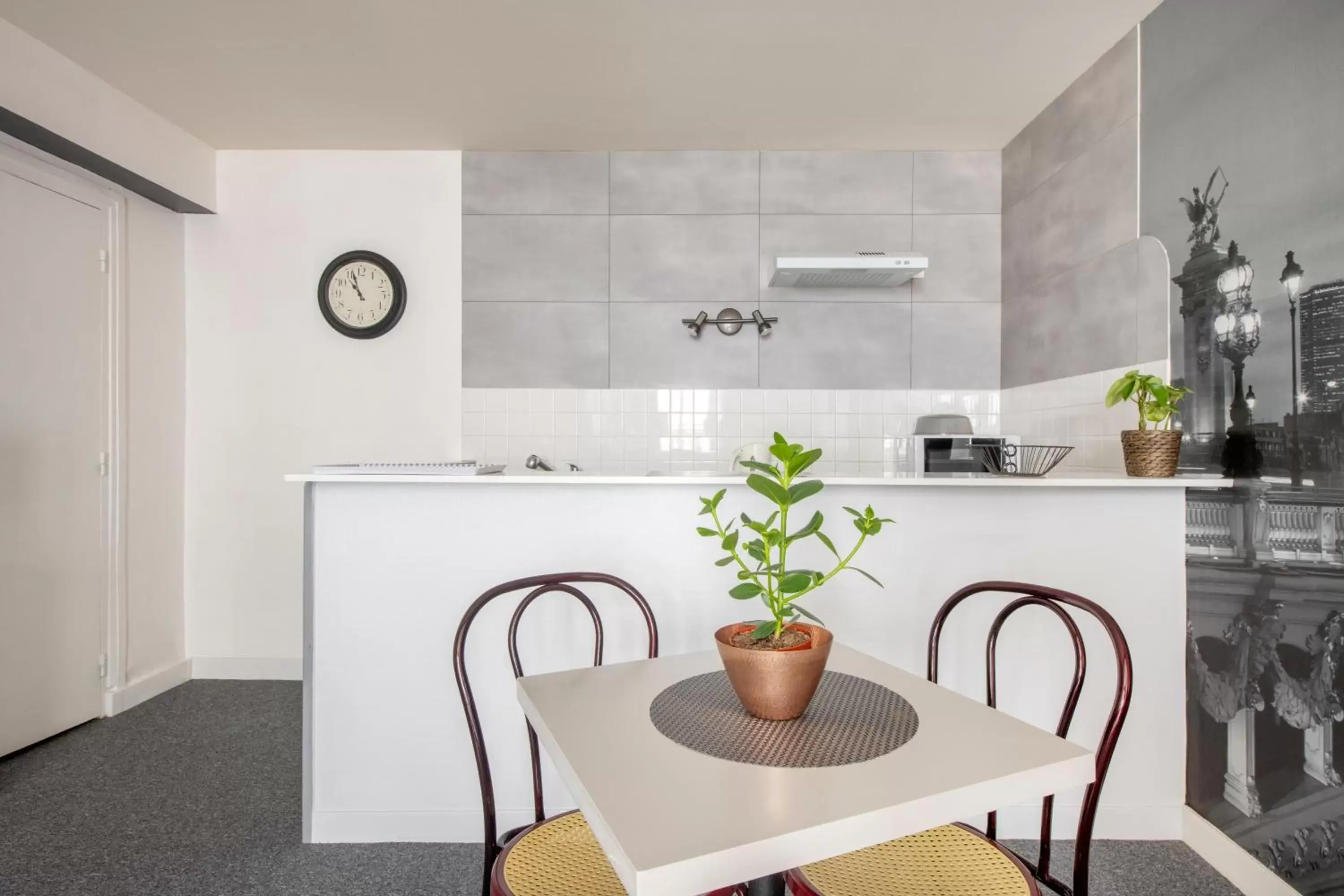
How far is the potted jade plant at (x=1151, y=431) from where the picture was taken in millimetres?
2029

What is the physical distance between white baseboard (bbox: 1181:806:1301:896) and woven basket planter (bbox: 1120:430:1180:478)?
938 mm

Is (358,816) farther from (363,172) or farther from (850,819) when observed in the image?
(363,172)

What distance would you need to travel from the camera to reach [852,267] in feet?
10.4

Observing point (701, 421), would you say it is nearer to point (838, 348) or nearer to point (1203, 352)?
point (838, 348)

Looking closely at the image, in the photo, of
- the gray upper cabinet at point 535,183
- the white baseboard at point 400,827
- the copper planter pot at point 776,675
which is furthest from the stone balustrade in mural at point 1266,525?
the gray upper cabinet at point 535,183

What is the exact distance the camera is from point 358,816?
6.64 ft

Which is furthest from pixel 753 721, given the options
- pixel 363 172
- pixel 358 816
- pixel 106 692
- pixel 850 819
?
pixel 363 172

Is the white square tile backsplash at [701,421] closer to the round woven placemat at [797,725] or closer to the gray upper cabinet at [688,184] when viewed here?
the gray upper cabinet at [688,184]

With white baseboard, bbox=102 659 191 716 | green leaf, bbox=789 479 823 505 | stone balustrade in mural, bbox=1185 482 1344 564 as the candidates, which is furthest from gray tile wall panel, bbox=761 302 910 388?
white baseboard, bbox=102 659 191 716

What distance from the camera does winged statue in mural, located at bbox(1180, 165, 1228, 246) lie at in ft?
6.73

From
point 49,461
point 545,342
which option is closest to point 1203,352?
point 545,342

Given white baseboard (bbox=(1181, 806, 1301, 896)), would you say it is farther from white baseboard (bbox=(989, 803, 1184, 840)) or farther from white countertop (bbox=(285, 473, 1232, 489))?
white countertop (bbox=(285, 473, 1232, 489))

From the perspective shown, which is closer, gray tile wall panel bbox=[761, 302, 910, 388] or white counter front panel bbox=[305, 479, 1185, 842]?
white counter front panel bbox=[305, 479, 1185, 842]

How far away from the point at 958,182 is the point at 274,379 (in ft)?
11.5
